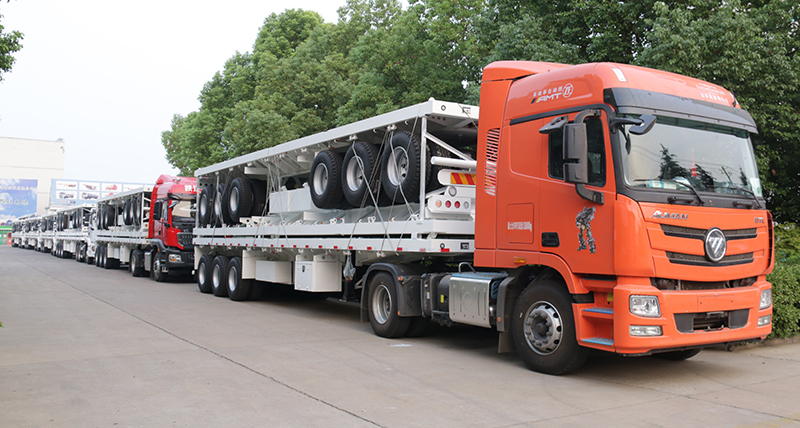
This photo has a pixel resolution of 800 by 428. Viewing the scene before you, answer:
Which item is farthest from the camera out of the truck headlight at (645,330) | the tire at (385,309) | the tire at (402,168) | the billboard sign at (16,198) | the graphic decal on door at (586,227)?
the billboard sign at (16,198)

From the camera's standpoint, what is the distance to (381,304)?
9.66 metres

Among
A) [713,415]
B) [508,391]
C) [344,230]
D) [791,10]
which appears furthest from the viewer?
[791,10]

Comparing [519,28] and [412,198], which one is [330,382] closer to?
[412,198]

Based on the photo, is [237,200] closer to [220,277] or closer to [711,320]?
[220,277]

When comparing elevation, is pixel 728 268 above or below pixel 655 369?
above

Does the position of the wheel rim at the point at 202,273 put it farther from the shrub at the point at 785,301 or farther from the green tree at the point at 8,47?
the shrub at the point at 785,301

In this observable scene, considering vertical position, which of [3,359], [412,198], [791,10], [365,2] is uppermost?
[365,2]

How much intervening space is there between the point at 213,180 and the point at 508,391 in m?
12.3

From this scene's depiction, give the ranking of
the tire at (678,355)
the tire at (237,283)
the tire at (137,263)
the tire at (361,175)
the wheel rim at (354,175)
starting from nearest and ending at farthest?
the tire at (678,355)
the tire at (361,175)
the wheel rim at (354,175)
the tire at (237,283)
the tire at (137,263)

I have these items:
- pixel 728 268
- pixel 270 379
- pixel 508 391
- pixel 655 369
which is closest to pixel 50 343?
pixel 270 379

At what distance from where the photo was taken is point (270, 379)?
6.73 m

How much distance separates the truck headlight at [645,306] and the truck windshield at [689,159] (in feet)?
3.42

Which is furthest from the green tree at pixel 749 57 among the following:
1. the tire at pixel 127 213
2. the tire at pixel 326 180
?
the tire at pixel 127 213

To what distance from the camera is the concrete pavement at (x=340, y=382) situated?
536 cm
